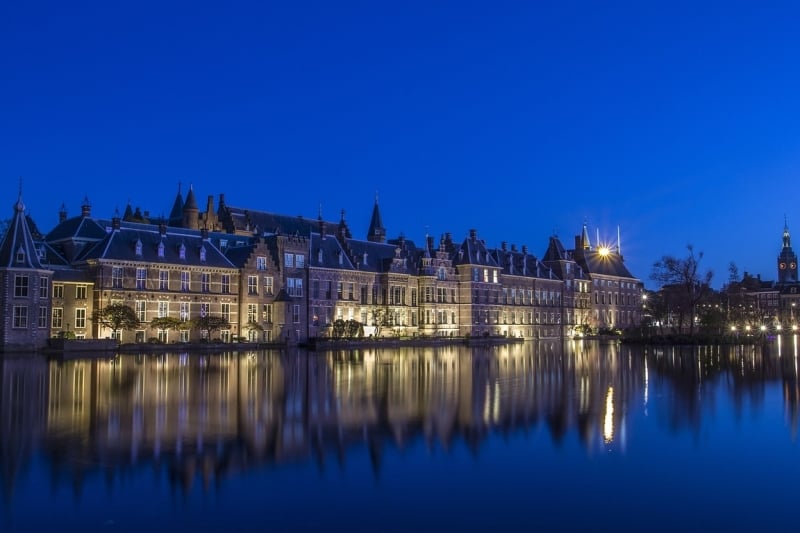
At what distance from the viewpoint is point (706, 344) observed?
75625 mm

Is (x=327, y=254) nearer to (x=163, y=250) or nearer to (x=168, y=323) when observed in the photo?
(x=163, y=250)

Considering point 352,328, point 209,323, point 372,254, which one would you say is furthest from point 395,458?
point 372,254

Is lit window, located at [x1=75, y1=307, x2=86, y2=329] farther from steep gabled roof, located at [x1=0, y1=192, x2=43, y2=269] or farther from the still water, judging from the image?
the still water

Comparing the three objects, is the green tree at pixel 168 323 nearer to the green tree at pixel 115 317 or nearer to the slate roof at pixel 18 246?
the green tree at pixel 115 317

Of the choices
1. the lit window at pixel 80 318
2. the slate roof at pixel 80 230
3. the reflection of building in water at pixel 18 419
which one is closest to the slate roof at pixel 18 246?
the lit window at pixel 80 318

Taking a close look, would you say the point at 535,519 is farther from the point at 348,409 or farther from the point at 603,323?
the point at 603,323

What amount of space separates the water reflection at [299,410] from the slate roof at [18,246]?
22.0 meters

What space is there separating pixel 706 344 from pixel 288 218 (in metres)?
47.6

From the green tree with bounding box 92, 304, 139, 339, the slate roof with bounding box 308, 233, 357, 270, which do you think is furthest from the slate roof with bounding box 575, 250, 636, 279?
the green tree with bounding box 92, 304, 139, 339

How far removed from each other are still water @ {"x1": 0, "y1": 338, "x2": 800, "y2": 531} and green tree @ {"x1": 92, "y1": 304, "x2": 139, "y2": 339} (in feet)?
111

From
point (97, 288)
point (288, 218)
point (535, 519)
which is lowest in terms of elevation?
point (535, 519)

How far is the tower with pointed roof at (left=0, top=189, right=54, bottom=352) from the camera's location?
57.3 meters

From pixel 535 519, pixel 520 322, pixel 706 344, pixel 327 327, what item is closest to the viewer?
pixel 535 519

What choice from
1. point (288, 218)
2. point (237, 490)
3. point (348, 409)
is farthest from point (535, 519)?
point (288, 218)
